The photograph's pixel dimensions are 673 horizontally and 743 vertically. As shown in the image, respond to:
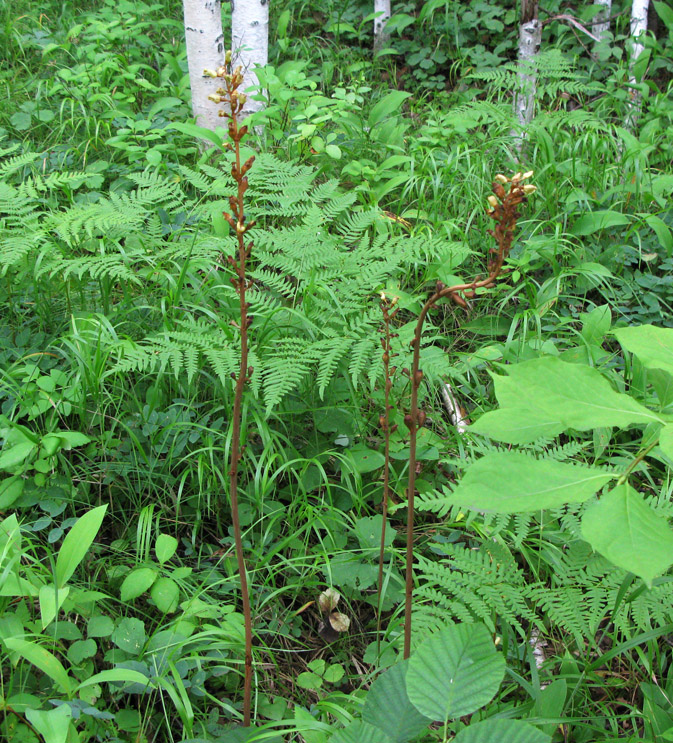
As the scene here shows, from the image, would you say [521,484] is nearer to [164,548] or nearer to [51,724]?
[51,724]

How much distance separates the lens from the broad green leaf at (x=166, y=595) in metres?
1.75

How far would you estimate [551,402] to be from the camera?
Result: 2.73ft

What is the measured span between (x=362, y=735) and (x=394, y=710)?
0.09 metres

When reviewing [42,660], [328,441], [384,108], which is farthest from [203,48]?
[42,660]

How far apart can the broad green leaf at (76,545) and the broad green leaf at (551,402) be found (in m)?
1.15

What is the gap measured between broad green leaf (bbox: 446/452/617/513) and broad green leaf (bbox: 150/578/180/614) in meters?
1.26

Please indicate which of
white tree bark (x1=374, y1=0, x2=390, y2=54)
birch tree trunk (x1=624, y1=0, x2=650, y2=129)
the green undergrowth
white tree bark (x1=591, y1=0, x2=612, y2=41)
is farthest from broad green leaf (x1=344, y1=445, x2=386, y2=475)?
white tree bark (x1=591, y1=0, x2=612, y2=41)

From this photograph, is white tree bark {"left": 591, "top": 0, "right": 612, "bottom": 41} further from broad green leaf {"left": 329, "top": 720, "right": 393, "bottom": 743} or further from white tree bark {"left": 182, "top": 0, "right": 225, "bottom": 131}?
broad green leaf {"left": 329, "top": 720, "right": 393, "bottom": 743}

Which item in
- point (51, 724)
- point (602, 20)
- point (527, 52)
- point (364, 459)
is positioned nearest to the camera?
point (51, 724)

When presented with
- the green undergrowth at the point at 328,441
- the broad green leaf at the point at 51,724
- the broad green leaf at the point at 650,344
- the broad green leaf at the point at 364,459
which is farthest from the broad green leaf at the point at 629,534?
the broad green leaf at the point at 364,459

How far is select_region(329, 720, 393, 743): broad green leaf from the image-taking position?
89 cm

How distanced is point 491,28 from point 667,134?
221 centimetres

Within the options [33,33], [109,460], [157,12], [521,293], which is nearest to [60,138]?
[33,33]

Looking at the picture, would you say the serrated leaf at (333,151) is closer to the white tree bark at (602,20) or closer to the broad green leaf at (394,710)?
the broad green leaf at (394,710)
